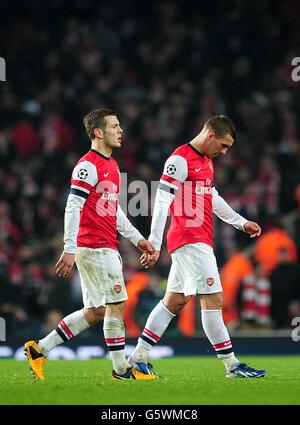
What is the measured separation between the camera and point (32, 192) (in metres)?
17.0

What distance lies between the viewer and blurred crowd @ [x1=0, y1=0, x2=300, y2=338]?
47.7 ft

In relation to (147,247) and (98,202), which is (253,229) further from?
(98,202)

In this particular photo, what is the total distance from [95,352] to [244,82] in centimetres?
715

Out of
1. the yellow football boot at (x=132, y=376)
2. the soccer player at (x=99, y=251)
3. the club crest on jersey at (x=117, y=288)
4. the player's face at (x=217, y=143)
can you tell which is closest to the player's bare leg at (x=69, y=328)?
the soccer player at (x=99, y=251)

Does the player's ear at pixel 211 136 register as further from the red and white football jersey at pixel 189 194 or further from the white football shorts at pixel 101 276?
the white football shorts at pixel 101 276

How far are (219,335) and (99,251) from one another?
110cm

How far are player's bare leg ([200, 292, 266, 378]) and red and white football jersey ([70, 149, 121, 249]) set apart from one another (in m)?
0.84

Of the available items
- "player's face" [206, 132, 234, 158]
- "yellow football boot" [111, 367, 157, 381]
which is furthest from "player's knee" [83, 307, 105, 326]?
"player's face" [206, 132, 234, 158]

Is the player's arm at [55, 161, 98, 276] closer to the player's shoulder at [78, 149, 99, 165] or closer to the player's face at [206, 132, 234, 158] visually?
the player's shoulder at [78, 149, 99, 165]

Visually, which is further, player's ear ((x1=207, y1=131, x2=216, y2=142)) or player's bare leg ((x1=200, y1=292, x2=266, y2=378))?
player's ear ((x1=207, y1=131, x2=216, y2=142))

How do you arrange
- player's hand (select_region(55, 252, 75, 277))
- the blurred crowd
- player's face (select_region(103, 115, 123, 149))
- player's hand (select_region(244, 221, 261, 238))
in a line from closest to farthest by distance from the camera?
player's hand (select_region(55, 252, 75, 277))
player's face (select_region(103, 115, 123, 149))
player's hand (select_region(244, 221, 261, 238))
the blurred crowd

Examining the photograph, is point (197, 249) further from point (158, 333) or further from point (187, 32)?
point (187, 32)

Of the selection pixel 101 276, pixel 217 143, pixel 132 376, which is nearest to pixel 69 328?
pixel 101 276

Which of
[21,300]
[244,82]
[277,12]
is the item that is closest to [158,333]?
[21,300]
